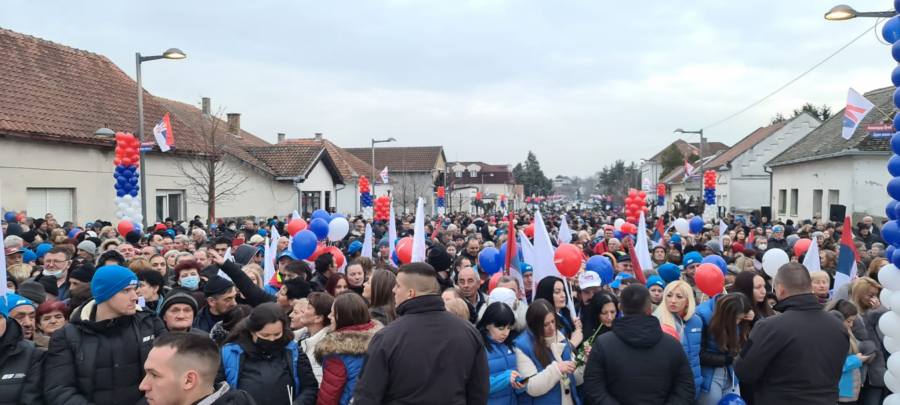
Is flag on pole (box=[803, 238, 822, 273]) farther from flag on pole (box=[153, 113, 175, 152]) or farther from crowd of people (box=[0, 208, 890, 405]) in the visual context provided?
flag on pole (box=[153, 113, 175, 152])

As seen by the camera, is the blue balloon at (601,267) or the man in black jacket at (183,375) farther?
the blue balloon at (601,267)

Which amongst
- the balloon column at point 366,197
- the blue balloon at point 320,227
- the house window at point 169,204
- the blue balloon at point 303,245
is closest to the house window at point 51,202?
the house window at point 169,204

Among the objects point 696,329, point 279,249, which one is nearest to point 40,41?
point 279,249

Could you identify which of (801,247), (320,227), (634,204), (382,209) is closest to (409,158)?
(382,209)

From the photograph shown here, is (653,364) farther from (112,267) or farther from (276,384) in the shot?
(112,267)

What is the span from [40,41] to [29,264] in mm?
15567

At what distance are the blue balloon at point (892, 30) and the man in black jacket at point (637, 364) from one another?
13.5 ft

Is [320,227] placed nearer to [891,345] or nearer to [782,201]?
[891,345]

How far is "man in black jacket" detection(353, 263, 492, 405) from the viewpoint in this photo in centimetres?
355

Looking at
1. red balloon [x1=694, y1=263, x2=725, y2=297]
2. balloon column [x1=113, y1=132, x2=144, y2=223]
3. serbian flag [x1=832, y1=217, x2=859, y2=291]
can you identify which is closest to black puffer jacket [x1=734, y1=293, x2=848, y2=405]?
red balloon [x1=694, y1=263, x2=725, y2=297]

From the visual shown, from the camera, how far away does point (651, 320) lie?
Result: 4227 mm

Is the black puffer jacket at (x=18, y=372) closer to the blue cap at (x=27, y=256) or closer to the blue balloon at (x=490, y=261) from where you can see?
the blue cap at (x=27, y=256)

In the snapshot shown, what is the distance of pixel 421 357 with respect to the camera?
356cm

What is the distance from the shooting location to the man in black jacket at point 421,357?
3.55 metres
